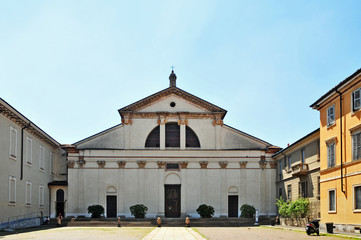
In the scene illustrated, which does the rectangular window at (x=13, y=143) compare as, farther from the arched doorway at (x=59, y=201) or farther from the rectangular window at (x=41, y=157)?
the arched doorway at (x=59, y=201)

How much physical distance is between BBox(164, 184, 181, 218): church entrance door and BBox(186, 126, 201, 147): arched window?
14.9 feet

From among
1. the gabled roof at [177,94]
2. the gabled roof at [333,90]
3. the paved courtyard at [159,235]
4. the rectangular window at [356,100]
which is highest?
the gabled roof at [177,94]

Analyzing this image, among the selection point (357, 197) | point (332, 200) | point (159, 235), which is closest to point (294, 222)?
point (332, 200)

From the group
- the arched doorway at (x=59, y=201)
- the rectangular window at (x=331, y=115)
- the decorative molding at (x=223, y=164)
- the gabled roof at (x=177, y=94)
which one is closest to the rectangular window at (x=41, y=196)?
the arched doorway at (x=59, y=201)

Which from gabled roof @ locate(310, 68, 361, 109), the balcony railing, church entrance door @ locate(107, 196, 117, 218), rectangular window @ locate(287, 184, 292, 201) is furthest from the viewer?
church entrance door @ locate(107, 196, 117, 218)

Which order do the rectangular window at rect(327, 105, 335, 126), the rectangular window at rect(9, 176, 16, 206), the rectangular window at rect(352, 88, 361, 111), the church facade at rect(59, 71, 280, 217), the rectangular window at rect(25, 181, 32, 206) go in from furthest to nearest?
the church facade at rect(59, 71, 280, 217)
the rectangular window at rect(25, 181, 32, 206)
the rectangular window at rect(9, 176, 16, 206)
the rectangular window at rect(327, 105, 335, 126)
the rectangular window at rect(352, 88, 361, 111)

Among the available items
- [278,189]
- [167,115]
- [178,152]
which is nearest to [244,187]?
[278,189]

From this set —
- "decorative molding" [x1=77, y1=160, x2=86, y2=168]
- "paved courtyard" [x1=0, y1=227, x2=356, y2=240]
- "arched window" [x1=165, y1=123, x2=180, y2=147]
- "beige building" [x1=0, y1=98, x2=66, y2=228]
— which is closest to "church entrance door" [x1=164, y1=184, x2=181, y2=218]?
"arched window" [x1=165, y1=123, x2=180, y2=147]

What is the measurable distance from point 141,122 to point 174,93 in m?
4.65

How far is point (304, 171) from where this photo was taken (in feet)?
117

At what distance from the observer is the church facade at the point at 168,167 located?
47594 mm

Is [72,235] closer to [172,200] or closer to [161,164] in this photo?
[161,164]

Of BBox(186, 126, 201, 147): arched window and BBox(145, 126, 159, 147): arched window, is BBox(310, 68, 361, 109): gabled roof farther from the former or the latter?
BBox(145, 126, 159, 147): arched window

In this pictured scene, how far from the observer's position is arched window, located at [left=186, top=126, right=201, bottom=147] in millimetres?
48938
